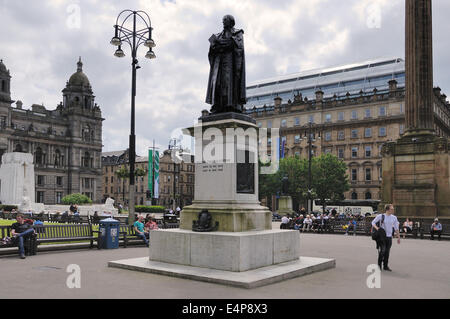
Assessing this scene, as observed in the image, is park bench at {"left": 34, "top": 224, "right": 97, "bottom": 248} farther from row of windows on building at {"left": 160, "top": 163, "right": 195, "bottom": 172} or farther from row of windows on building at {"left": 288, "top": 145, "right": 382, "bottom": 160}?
row of windows on building at {"left": 160, "top": 163, "right": 195, "bottom": 172}

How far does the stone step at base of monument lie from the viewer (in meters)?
8.53

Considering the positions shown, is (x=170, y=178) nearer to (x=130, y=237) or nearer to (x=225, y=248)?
(x=130, y=237)

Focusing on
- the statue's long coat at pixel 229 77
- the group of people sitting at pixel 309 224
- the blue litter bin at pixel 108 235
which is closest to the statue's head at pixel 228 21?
the statue's long coat at pixel 229 77

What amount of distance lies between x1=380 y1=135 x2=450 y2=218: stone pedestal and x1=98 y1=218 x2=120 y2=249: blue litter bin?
1545cm

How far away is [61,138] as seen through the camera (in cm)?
10188

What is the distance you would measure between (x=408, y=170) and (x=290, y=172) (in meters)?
→ 46.0

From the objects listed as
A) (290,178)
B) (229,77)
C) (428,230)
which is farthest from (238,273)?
(290,178)

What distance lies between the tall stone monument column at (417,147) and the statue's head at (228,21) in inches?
671

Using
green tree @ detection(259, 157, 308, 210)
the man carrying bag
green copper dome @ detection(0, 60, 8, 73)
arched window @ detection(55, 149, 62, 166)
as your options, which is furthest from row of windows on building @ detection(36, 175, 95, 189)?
the man carrying bag

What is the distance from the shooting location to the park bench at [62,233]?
50.3 ft

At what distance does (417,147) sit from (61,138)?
9147cm

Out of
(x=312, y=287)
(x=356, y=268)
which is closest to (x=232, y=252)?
(x=312, y=287)

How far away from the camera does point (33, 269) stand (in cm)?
1062
